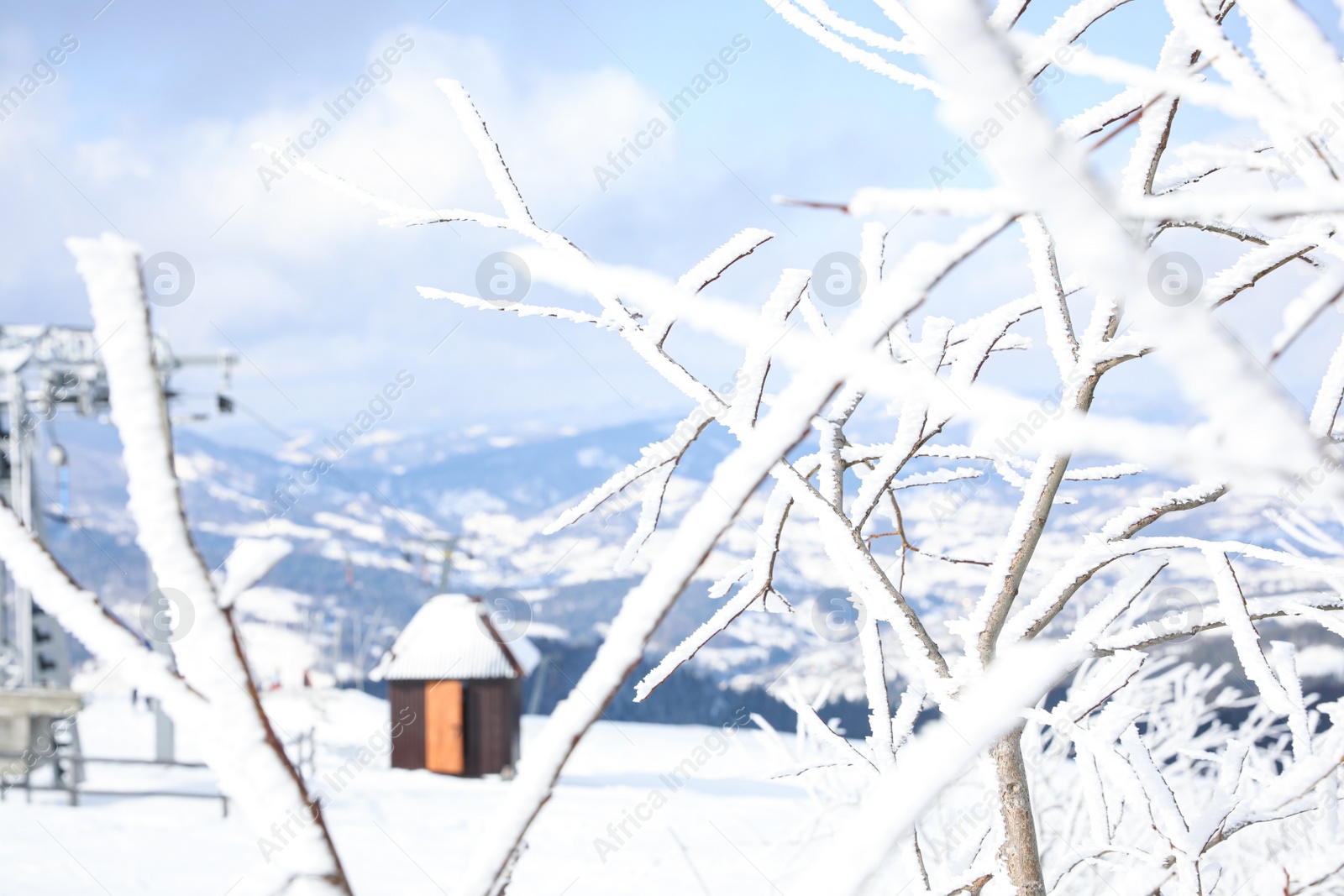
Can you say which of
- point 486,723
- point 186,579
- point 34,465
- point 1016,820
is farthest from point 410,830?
point 186,579

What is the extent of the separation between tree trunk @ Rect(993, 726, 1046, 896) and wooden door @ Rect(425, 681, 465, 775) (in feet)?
42.9

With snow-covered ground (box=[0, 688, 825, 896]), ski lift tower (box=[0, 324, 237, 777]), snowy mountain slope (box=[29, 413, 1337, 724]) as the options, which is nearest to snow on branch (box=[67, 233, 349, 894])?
snowy mountain slope (box=[29, 413, 1337, 724])

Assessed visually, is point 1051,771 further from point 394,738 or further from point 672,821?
point 394,738

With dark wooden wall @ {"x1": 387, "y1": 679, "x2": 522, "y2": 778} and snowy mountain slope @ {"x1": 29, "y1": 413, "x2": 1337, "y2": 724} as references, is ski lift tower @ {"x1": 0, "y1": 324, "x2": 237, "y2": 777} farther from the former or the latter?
dark wooden wall @ {"x1": 387, "y1": 679, "x2": 522, "y2": 778}

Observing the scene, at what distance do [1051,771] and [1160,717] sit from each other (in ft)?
4.75

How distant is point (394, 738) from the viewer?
13.6 m

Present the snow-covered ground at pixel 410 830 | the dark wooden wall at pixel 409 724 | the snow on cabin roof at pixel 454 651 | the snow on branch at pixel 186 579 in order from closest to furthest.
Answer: the snow on branch at pixel 186 579 → the snow-covered ground at pixel 410 830 → the snow on cabin roof at pixel 454 651 → the dark wooden wall at pixel 409 724

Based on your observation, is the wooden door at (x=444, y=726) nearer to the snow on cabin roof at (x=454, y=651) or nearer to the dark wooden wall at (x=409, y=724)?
the dark wooden wall at (x=409, y=724)

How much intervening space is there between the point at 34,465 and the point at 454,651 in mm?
6137

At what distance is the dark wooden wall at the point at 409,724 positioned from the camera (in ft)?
44.3

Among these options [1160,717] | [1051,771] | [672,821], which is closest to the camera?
[1051,771]

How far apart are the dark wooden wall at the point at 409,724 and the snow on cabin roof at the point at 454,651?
221mm

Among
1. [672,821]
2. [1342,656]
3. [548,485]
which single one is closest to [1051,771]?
[1342,656]

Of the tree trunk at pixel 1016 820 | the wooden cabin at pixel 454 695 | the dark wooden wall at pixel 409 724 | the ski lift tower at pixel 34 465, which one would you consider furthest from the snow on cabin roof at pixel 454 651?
the tree trunk at pixel 1016 820
